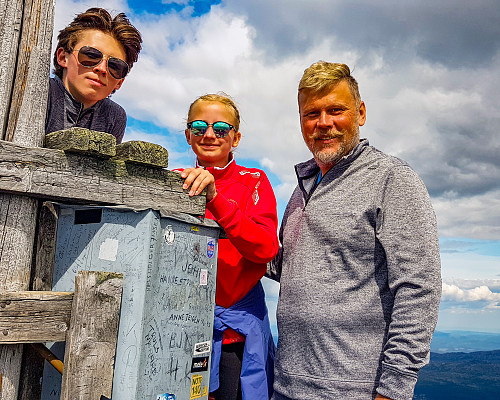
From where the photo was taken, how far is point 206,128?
4660 millimetres

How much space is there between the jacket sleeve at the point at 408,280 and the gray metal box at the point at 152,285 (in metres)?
1.36

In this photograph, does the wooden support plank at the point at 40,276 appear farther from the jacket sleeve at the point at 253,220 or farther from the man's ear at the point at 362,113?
the man's ear at the point at 362,113

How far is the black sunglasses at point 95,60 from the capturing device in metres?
3.98

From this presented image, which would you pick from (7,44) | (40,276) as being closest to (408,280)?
(40,276)

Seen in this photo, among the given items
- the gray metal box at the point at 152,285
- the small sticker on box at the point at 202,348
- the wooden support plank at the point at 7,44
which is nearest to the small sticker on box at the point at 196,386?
the gray metal box at the point at 152,285

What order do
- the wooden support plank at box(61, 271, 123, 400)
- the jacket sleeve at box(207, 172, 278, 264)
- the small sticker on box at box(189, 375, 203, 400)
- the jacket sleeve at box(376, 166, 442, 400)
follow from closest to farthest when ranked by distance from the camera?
the wooden support plank at box(61, 271, 123, 400) < the jacket sleeve at box(376, 166, 442, 400) < the small sticker on box at box(189, 375, 203, 400) < the jacket sleeve at box(207, 172, 278, 264)

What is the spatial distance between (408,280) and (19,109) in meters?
3.07

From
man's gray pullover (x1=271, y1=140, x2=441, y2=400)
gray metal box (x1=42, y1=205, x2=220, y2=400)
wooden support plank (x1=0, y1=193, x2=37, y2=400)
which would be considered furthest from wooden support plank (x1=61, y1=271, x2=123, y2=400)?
man's gray pullover (x1=271, y1=140, x2=441, y2=400)

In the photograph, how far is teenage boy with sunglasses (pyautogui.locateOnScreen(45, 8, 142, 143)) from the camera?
397 cm

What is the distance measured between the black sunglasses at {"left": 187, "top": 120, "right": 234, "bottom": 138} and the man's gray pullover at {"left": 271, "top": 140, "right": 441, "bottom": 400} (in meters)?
1.23

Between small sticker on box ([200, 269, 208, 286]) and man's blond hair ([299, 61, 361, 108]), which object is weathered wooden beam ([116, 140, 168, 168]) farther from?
man's blond hair ([299, 61, 361, 108])

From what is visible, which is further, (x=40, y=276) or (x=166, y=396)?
(x=40, y=276)

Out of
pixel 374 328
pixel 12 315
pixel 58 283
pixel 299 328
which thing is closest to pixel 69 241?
pixel 58 283

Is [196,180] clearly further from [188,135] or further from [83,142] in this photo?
[188,135]
